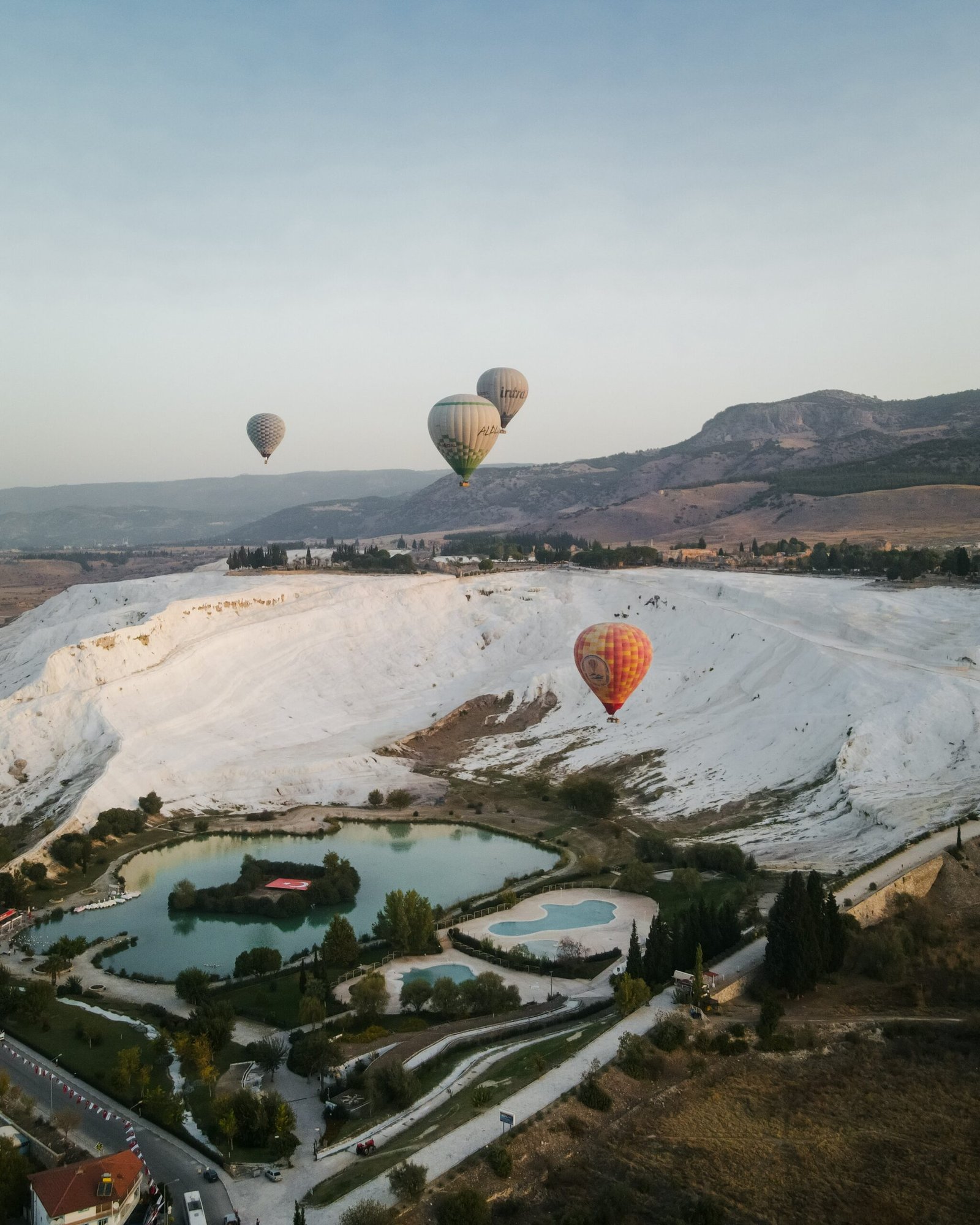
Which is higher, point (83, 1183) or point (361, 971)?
point (83, 1183)

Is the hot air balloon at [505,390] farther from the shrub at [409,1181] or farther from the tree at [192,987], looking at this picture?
the shrub at [409,1181]

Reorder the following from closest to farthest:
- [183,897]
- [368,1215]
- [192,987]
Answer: [368,1215] < [192,987] < [183,897]

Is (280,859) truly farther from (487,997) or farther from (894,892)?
(894,892)

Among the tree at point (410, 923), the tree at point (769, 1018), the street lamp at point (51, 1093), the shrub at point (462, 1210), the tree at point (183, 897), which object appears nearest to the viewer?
the shrub at point (462, 1210)

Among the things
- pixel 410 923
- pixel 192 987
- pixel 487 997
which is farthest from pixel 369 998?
pixel 192 987

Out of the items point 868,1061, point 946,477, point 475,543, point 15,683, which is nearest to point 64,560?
point 475,543

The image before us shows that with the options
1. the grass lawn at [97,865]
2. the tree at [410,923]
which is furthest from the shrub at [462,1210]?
the grass lawn at [97,865]
